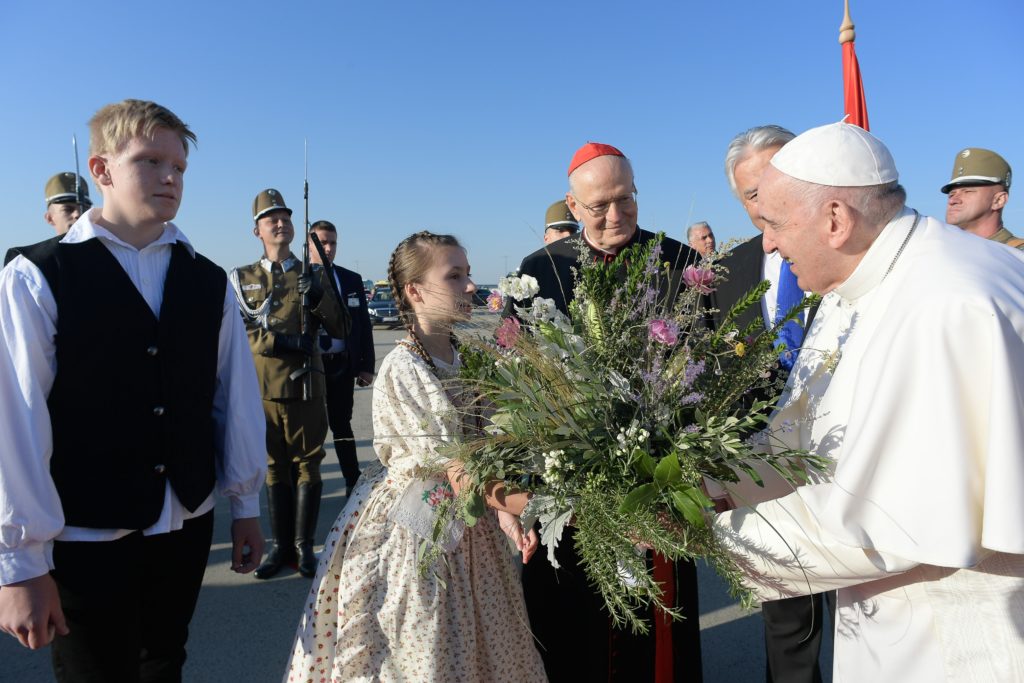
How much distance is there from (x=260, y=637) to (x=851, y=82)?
13.8ft

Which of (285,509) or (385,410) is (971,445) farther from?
(285,509)

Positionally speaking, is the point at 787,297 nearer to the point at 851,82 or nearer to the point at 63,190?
the point at 851,82

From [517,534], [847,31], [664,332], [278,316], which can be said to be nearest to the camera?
[664,332]

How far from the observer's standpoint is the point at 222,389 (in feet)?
7.71

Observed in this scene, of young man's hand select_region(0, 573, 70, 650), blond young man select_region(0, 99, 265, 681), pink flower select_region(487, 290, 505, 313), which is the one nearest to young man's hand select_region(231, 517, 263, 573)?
blond young man select_region(0, 99, 265, 681)

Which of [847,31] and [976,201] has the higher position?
[847,31]

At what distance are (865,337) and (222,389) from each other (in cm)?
203

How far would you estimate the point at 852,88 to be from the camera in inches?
128

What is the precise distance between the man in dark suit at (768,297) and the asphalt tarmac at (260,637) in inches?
24.8

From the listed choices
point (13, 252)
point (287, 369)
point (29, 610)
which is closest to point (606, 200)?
point (13, 252)

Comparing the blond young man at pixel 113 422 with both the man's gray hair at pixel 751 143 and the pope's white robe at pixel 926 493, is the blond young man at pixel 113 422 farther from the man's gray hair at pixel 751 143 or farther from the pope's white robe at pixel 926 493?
the man's gray hair at pixel 751 143

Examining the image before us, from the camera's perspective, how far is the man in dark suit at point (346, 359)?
5738 millimetres

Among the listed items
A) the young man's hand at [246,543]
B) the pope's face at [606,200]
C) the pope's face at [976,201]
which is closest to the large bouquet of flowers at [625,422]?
the pope's face at [606,200]

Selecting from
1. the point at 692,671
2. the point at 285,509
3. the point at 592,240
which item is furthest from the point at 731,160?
the point at 285,509
